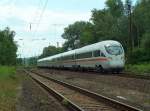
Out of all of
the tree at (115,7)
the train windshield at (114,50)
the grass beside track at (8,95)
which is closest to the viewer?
the grass beside track at (8,95)

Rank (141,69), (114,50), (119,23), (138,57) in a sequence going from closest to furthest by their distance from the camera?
(114,50) < (141,69) < (138,57) < (119,23)

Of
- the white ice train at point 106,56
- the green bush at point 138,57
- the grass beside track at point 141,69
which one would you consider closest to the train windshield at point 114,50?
the white ice train at point 106,56

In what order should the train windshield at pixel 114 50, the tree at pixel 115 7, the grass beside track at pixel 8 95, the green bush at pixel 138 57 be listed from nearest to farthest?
the grass beside track at pixel 8 95
the train windshield at pixel 114 50
the green bush at pixel 138 57
the tree at pixel 115 7

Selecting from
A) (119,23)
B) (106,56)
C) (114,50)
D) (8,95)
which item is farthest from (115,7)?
(8,95)

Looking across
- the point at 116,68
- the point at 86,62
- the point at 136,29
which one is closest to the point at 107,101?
the point at 116,68

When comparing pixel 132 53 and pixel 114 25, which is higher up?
pixel 114 25

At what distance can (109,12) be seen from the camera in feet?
410

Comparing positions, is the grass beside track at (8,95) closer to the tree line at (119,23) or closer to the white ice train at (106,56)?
the white ice train at (106,56)

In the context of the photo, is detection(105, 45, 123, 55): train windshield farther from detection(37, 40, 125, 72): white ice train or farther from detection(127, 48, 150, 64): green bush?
detection(127, 48, 150, 64): green bush

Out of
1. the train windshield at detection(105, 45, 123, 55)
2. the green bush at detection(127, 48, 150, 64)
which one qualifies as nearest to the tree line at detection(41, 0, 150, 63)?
the green bush at detection(127, 48, 150, 64)

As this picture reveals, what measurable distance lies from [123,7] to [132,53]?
71264mm

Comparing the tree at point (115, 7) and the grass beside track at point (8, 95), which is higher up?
the tree at point (115, 7)

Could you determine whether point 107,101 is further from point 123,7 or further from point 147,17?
point 123,7

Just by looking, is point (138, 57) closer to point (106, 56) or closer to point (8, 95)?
point (106, 56)
